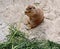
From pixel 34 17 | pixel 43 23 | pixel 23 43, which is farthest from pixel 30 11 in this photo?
pixel 23 43

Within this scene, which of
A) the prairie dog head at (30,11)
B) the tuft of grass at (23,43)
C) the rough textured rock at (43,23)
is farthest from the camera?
the prairie dog head at (30,11)

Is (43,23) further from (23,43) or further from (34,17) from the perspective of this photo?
(23,43)

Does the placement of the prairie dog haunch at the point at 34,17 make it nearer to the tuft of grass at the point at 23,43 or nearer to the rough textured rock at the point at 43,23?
the rough textured rock at the point at 43,23

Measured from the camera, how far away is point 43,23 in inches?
241

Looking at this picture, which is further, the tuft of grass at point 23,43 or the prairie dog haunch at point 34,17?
the prairie dog haunch at point 34,17

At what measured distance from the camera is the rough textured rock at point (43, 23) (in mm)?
5801

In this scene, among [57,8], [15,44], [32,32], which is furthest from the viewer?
[57,8]

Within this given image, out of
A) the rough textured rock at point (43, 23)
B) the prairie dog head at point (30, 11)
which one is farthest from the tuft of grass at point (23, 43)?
the prairie dog head at point (30, 11)

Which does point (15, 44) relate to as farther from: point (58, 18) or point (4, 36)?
point (58, 18)

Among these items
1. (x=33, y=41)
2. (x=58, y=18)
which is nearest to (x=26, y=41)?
(x=33, y=41)

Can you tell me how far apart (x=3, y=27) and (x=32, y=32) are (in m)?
0.55

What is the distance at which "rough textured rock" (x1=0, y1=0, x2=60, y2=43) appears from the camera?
580 cm

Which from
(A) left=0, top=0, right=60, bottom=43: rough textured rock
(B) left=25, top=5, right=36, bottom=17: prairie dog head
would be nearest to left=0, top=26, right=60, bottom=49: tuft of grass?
(A) left=0, top=0, right=60, bottom=43: rough textured rock

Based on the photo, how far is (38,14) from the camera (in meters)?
6.08
